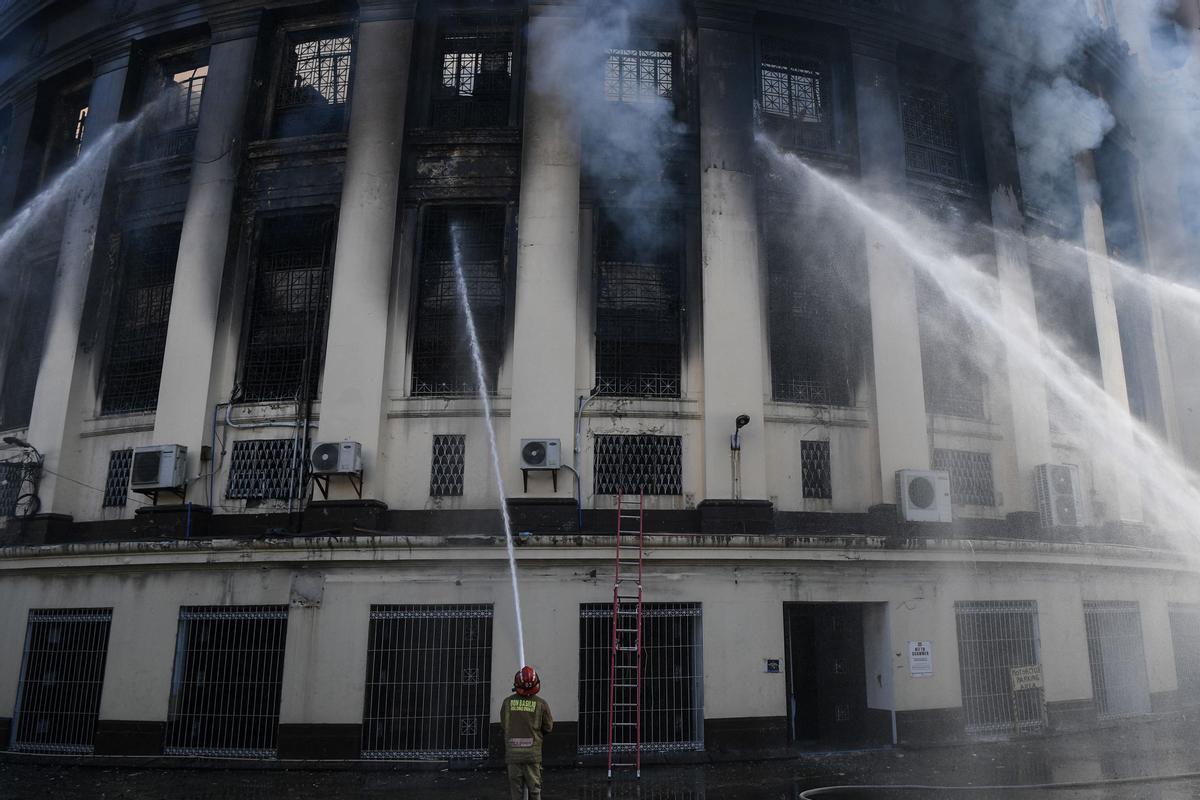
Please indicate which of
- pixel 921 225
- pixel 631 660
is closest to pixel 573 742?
pixel 631 660

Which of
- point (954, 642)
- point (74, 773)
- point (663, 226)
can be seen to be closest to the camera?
point (74, 773)

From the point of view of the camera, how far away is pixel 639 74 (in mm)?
14445

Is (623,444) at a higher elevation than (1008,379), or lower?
lower

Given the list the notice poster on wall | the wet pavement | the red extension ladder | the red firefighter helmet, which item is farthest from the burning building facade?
the red firefighter helmet

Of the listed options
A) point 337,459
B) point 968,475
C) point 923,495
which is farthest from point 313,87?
point 968,475

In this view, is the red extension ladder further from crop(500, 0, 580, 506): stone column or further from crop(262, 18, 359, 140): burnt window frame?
crop(262, 18, 359, 140): burnt window frame

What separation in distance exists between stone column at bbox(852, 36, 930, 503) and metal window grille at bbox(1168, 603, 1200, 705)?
24.1ft

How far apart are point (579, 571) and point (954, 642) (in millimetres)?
6050

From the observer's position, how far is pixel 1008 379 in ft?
47.4

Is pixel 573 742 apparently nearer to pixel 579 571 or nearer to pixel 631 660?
pixel 631 660

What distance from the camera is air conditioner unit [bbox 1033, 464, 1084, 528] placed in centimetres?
1379

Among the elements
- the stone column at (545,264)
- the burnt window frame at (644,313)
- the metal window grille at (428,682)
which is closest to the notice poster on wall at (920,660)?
the burnt window frame at (644,313)

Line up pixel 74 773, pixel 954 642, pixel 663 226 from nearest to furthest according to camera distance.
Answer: pixel 74 773 → pixel 954 642 → pixel 663 226

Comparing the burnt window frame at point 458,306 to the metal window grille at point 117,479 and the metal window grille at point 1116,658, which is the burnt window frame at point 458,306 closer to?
the metal window grille at point 117,479
